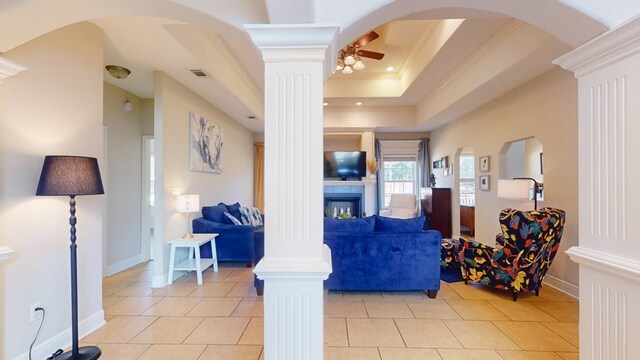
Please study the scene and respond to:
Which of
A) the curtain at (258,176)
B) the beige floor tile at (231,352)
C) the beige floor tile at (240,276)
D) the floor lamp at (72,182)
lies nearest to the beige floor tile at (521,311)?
the beige floor tile at (231,352)

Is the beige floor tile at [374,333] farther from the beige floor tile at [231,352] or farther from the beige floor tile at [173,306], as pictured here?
the beige floor tile at [173,306]

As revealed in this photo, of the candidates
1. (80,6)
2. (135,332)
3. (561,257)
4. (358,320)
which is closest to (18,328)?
(135,332)

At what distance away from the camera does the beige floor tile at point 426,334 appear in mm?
2350

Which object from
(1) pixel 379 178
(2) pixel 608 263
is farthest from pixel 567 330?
(1) pixel 379 178

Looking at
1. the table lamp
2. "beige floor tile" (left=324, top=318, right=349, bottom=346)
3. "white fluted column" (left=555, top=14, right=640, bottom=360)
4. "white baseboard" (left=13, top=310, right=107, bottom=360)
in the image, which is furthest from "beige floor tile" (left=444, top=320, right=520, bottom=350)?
the table lamp

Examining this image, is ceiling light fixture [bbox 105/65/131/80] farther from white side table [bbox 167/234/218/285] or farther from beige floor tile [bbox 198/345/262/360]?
beige floor tile [bbox 198/345/262/360]

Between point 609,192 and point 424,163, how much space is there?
253 inches

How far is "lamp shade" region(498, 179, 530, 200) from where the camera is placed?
360 cm

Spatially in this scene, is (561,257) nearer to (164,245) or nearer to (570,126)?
(570,126)

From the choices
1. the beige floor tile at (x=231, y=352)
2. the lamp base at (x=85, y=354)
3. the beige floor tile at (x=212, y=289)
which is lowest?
the beige floor tile at (x=231, y=352)

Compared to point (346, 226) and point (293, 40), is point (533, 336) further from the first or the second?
point (293, 40)

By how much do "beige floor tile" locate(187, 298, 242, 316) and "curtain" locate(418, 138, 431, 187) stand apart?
6142 millimetres

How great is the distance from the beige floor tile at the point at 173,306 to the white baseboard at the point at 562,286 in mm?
4153

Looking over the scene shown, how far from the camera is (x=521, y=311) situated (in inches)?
114
